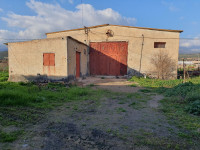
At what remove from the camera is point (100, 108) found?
4.56 meters

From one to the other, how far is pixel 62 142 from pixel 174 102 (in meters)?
4.49

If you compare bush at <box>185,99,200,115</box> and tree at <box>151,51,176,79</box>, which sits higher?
tree at <box>151,51,176,79</box>

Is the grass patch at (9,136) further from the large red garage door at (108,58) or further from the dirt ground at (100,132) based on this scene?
the large red garage door at (108,58)

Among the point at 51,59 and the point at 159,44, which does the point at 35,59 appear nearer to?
the point at 51,59

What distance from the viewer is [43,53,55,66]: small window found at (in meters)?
9.75

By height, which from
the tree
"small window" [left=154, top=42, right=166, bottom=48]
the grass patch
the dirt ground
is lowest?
the dirt ground

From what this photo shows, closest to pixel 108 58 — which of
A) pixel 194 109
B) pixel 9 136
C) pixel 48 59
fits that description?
pixel 48 59

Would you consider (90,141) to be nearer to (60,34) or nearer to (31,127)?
(31,127)

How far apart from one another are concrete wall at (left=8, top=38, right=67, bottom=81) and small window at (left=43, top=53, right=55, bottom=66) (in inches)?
8.3

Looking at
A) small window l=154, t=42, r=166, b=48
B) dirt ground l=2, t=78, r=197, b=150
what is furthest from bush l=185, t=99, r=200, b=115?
small window l=154, t=42, r=166, b=48

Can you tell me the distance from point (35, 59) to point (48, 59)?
1.09 metres

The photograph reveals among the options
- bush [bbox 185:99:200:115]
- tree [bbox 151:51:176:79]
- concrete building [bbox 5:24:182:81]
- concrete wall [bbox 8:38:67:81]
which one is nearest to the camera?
bush [bbox 185:99:200:115]

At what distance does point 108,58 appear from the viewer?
14.3m

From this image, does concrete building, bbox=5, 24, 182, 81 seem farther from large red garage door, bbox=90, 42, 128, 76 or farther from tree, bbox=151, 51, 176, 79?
tree, bbox=151, 51, 176, 79
